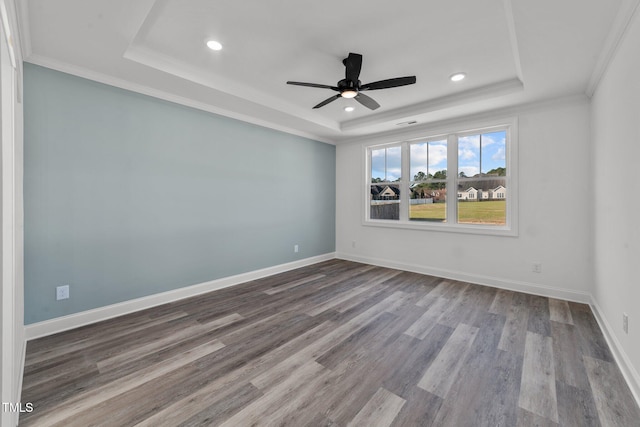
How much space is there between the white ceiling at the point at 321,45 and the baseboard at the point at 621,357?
2.39 m

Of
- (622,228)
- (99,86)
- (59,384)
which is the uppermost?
(99,86)

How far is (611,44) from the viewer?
2180 mm

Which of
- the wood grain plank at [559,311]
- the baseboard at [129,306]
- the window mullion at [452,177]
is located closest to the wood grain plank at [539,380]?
the wood grain plank at [559,311]

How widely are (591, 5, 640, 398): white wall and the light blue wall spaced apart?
399 centimetres

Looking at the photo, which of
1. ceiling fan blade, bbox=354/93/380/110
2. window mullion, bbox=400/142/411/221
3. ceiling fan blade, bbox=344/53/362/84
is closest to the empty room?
ceiling fan blade, bbox=344/53/362/84

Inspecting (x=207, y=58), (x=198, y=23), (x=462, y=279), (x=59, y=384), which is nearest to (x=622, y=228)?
(x=462, y=279)

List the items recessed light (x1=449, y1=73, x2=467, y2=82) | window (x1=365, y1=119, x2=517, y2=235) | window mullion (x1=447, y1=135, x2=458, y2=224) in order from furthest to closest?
window mullion (x1=447, y1=135, x2=458, y2=224) → window (x1=365, y1=119, x2=517, y2=235) → recessed light (x1=449, y1=73, x2=467, y2=82)

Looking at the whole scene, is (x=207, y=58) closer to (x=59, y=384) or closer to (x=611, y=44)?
(x=59, y=384)

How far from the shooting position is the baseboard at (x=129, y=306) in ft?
8.24

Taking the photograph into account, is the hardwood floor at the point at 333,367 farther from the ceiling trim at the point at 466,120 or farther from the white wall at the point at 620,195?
the ceiling trim at the point at 466,120

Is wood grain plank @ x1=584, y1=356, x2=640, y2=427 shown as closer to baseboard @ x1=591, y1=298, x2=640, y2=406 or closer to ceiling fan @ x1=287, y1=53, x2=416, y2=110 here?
baseboard @ x1=591, y1=298, x2=640, y2=406

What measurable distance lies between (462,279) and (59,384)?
184 inches

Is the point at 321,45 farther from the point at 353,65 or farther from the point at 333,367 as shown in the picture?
the point at 333,367

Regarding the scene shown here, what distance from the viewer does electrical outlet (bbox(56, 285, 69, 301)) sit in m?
2.58
